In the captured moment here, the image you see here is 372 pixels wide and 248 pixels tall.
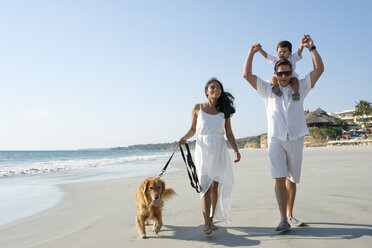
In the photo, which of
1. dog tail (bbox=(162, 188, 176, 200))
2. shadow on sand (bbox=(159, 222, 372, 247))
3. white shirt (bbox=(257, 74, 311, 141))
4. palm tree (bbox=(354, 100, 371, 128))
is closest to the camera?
shadow on sand (bbox=(159, 222, 372, 247))

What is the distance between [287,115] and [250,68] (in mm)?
719

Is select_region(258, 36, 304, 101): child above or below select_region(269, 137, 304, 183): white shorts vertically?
above

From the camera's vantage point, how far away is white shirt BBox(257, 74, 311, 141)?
3.29m

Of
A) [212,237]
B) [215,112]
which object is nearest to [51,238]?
[212,237]

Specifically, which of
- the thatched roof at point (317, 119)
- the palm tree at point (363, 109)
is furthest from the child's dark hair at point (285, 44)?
the palm tree at point (363, 109)

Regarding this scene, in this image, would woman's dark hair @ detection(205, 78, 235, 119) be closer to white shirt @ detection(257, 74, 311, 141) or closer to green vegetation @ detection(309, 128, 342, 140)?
white shirt @ detection(257, 74, 311, 141)

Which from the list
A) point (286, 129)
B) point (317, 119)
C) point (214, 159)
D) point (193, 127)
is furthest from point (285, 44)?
point (317, 119)

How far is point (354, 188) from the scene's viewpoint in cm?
538

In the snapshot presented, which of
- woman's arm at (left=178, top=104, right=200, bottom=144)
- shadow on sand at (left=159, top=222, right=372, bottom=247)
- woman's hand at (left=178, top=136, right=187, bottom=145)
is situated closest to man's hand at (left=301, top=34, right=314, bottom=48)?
woman's arm at (left=178, top=104, right=200, bottom=144)

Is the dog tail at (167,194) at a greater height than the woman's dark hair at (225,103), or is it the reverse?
the woman's dark hair at (225,103)

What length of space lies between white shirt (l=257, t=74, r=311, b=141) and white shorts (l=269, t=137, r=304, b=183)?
0.08m

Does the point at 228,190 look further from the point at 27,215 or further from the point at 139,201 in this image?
the point at 27,215

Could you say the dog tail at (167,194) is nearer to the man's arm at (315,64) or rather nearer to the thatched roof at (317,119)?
the man's arm at (315,64)

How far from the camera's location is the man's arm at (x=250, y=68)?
3516 mm
